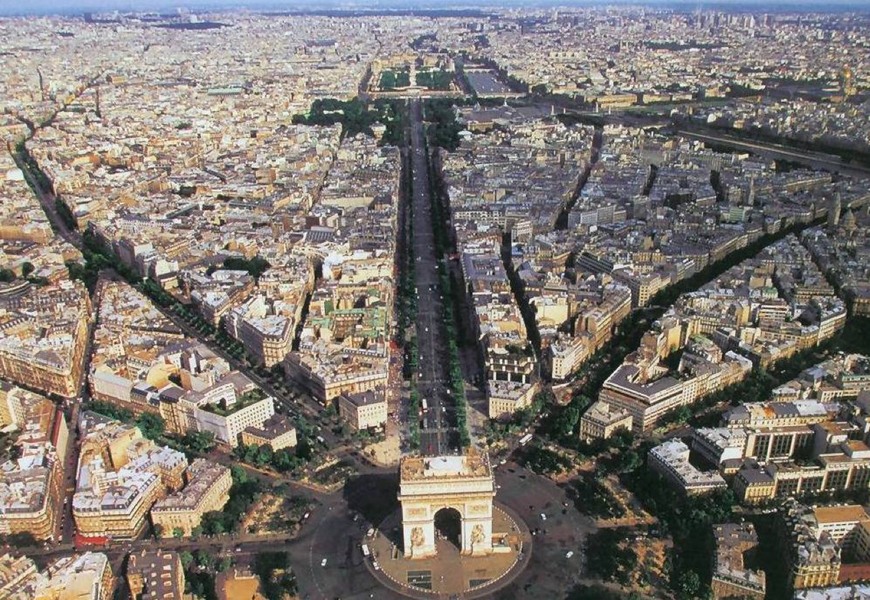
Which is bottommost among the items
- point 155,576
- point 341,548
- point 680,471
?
point 341,548

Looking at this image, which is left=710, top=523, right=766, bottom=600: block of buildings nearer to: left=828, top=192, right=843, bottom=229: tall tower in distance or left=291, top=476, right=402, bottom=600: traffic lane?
left=291, top=476, right=402, bottom=600: traffic lane

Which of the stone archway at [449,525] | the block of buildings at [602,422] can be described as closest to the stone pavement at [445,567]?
the stone archway at [449,525]

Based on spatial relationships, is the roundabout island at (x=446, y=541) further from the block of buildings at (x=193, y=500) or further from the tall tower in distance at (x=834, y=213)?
the tall tower in distance at (x=834, y=213)

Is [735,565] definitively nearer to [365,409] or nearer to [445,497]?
[445,497]

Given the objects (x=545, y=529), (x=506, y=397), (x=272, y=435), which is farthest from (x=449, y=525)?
(x=272, y=435)

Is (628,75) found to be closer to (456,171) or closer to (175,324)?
(456,171)

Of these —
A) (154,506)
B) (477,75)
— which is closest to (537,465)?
(154,506)

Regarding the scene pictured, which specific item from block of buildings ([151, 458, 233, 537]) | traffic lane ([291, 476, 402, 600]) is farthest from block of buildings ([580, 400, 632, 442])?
block of buildings ([151, 458, 233, 537])
